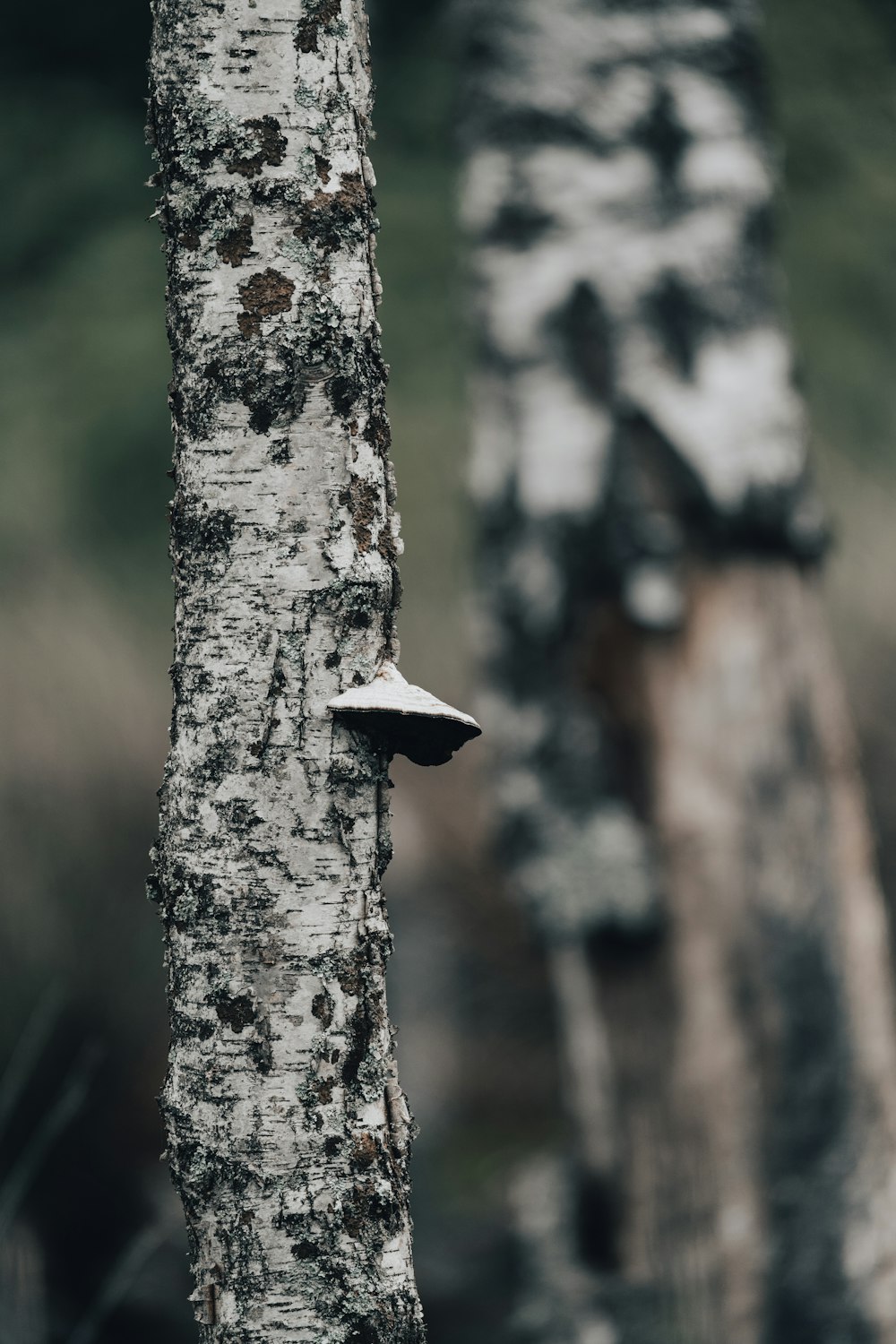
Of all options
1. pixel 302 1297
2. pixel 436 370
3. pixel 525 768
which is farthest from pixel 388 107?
pixel 302 1297

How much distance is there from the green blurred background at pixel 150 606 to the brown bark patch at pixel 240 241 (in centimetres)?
117

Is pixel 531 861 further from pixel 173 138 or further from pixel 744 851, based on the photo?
pixel 173 138

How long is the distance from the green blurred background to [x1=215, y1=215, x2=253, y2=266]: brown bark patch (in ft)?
3.85

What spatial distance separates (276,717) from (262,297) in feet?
0.91

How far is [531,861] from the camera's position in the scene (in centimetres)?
205

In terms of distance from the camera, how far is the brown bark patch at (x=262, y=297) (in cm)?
75

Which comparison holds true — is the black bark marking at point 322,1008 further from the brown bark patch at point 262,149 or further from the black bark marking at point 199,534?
the brown bark patch at point 262,149

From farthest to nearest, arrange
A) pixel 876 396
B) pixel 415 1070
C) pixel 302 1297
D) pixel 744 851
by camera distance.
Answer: pixel 876 396 → pixel 415 1070 → pixel 744 851 → pixel 302 1297

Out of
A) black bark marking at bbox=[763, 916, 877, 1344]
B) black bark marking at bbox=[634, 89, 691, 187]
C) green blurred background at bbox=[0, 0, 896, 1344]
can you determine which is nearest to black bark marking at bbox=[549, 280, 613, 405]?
black bark marking at bbox=[634, 89, 691, 187]

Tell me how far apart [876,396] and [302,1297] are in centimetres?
463

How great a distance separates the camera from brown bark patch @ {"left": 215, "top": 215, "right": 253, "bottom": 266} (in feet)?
2.48

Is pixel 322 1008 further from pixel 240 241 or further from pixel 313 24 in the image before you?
pixel 313 24

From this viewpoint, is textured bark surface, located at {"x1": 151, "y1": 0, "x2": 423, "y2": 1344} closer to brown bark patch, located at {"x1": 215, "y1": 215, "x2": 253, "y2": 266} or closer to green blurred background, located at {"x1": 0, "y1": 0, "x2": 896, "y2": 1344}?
brown bark patch, located at {"x1": 215, "y1": 215, "x2": 253, "y2": 266}

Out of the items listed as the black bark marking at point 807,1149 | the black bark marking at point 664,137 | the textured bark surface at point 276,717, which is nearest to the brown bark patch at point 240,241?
the textured bark surface at point 276,717
